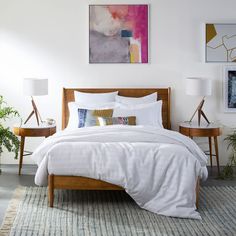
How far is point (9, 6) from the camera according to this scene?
6.62 m

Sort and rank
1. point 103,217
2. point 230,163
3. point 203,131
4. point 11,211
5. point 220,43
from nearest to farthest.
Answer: point 103,217 < point 11,211 < point 203,131 < point 220,43 < point 230,163

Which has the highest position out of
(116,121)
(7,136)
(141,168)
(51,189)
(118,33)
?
(118,33)

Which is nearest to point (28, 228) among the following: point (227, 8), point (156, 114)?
point (156, 114)

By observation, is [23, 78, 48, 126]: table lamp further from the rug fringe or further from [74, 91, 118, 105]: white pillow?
the rug fringe

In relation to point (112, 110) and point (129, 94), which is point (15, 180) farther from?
point (129, 94)

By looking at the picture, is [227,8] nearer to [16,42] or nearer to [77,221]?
[16,42]

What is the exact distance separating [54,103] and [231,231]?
345 cm

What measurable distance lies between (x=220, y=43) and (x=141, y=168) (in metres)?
2.80

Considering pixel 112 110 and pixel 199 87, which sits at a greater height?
pixel 199 87

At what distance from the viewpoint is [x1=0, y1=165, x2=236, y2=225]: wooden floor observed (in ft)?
17.0

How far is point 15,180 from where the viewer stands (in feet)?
19.5

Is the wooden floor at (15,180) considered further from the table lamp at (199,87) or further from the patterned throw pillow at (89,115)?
the table lamp at (199,87)

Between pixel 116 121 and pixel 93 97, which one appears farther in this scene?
pixel 93 97

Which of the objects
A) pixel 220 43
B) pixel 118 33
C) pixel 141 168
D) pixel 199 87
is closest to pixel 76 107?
pixel 118 33
